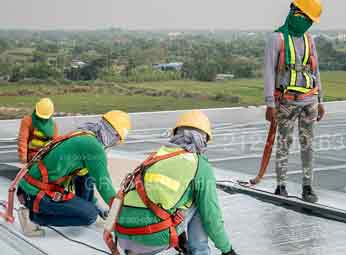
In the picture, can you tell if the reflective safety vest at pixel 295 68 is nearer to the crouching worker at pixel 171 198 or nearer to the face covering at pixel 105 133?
the face covering at pixel 105 133

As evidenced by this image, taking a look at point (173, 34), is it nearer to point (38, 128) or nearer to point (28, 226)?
point (38, 128)

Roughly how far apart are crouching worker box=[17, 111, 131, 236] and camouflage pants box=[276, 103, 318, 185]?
1.79 m

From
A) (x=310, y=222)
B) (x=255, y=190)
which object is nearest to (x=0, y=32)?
(x=255, y=190)

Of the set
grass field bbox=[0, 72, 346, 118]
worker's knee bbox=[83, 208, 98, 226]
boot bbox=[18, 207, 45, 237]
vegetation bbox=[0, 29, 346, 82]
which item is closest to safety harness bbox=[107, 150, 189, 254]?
worker's knee bbox=[83, 208, 98, 226]

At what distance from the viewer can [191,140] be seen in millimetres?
3920

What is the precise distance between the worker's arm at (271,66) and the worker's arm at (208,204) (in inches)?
94.2

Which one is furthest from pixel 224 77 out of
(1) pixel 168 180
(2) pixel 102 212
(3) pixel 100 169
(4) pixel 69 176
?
(1) pixel 168 180

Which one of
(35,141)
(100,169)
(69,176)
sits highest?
(100,169)

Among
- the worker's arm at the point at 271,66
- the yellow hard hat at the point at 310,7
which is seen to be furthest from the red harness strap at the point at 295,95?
the yellow hard hat at the point at 310,7

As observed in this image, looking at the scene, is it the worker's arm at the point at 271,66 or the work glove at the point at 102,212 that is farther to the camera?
the worker's arm at the point at 271,66

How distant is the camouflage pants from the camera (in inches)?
245

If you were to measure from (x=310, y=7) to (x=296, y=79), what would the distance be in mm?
637

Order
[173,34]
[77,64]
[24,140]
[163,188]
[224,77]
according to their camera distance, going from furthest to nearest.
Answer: [224,77] < [173,34] < [77,64] < [24,140] < [163,188]

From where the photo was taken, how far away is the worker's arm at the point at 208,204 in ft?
12.6
